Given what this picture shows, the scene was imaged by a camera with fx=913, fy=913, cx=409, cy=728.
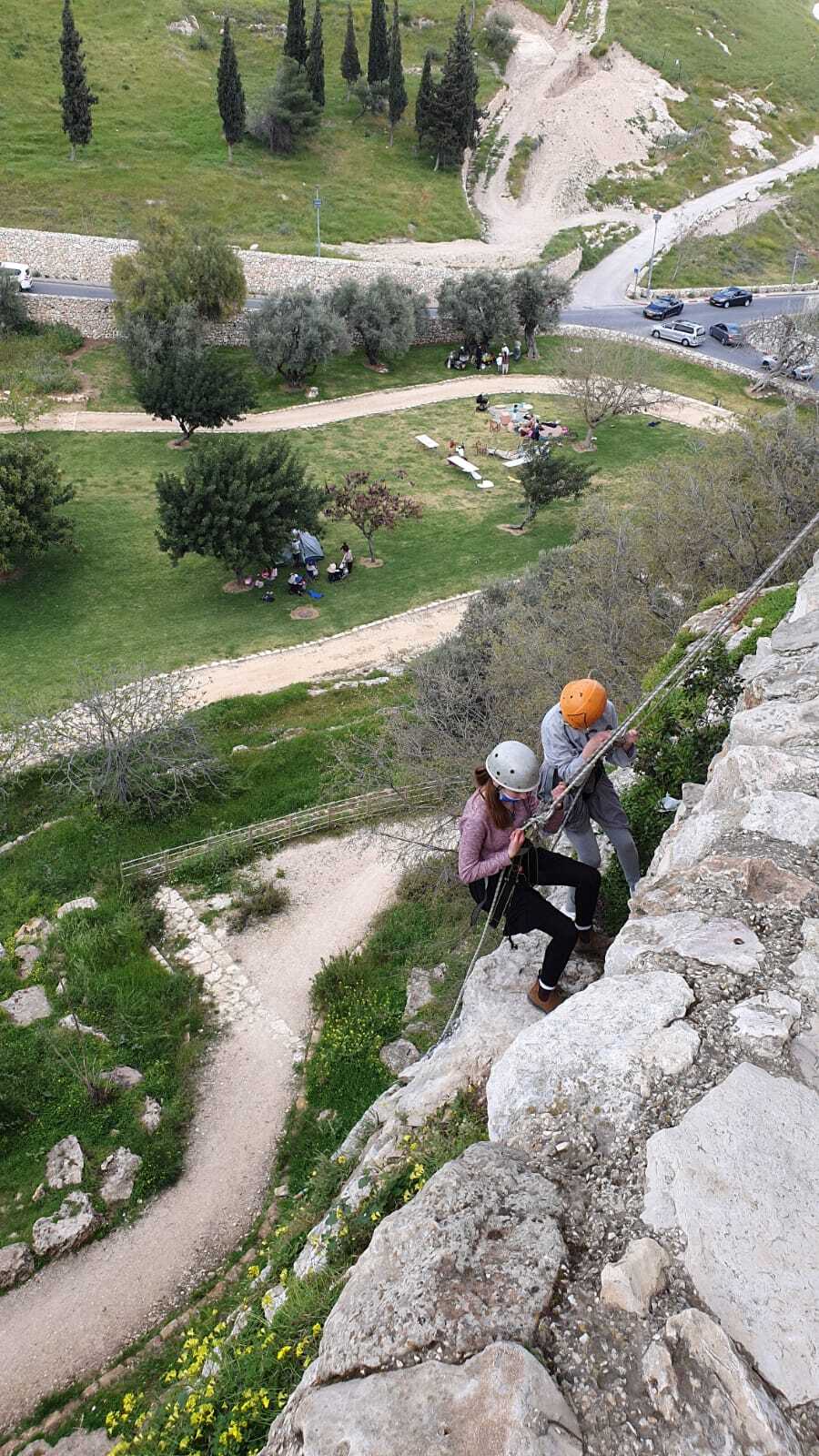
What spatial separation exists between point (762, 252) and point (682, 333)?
2413cm

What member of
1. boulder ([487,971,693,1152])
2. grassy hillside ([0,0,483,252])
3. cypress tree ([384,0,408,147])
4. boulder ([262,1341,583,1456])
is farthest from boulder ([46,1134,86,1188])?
cypress tree ([384,0,408,147])

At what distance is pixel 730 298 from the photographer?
63875 millimetres

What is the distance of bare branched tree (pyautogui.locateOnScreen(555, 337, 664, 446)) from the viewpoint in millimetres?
46844

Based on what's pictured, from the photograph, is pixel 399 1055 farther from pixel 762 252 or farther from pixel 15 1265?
pixel 762 252

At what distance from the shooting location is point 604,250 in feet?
232

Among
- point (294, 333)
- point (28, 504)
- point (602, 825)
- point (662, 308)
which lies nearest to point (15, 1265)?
point (602, 825)

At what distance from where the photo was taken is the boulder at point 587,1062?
6133 millimetres

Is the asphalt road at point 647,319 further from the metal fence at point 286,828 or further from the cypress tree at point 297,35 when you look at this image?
the metal fence at point 286,828

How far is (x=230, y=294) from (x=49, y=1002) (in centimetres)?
4432

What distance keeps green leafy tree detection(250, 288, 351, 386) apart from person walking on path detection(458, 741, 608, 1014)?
46.4 meters

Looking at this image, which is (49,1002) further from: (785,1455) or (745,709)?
(785,1455)

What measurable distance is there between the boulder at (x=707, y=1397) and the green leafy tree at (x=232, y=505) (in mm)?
30165

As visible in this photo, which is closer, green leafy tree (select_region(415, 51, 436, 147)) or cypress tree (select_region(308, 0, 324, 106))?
cypress tree (select_region(308, 0, 324, 106))

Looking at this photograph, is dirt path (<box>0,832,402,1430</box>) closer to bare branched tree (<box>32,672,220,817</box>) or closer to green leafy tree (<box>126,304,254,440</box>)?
bare branched tree (<box>32,672,220,817</box>)
